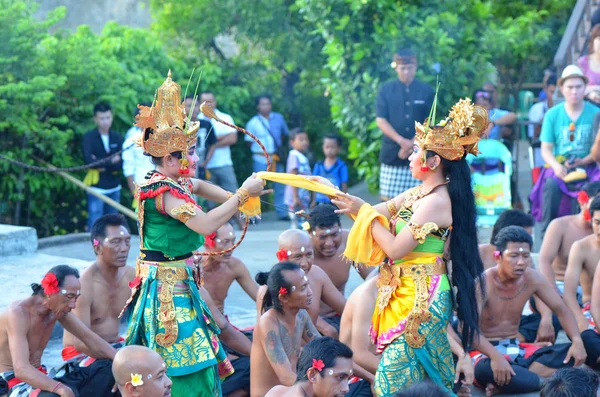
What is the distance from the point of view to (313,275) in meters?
6.80

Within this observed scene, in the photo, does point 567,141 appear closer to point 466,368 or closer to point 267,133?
point 466,368

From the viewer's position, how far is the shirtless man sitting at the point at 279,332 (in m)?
5.72

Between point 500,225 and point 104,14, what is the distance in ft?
40.3

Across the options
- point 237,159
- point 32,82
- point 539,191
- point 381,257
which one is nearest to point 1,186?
point 32,82

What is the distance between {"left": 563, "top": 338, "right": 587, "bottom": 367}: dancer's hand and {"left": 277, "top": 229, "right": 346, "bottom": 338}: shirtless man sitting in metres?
1.54

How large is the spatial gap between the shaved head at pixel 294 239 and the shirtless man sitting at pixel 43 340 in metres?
1.30

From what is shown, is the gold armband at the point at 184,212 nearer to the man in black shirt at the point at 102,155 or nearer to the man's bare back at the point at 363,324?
the man's bare back at the point at 363,324

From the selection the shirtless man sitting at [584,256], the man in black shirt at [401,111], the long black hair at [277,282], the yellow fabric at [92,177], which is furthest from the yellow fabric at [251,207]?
the yellow fabric at [92,177]

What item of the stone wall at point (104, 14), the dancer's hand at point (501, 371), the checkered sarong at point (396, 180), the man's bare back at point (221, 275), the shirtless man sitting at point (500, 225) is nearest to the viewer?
the dancer's hand at point (501, 371)

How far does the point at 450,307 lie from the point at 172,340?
140 cm

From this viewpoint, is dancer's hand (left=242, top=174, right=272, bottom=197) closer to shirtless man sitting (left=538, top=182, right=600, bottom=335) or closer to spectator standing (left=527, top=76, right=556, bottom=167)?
Result: shirtless man sitting (left=538, top=182, right=600, bottom=335)

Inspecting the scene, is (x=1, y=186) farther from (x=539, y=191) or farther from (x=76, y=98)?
(x=539, y=191)

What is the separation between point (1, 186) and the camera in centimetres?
1054

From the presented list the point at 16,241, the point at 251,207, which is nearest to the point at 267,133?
the point at 16,241
